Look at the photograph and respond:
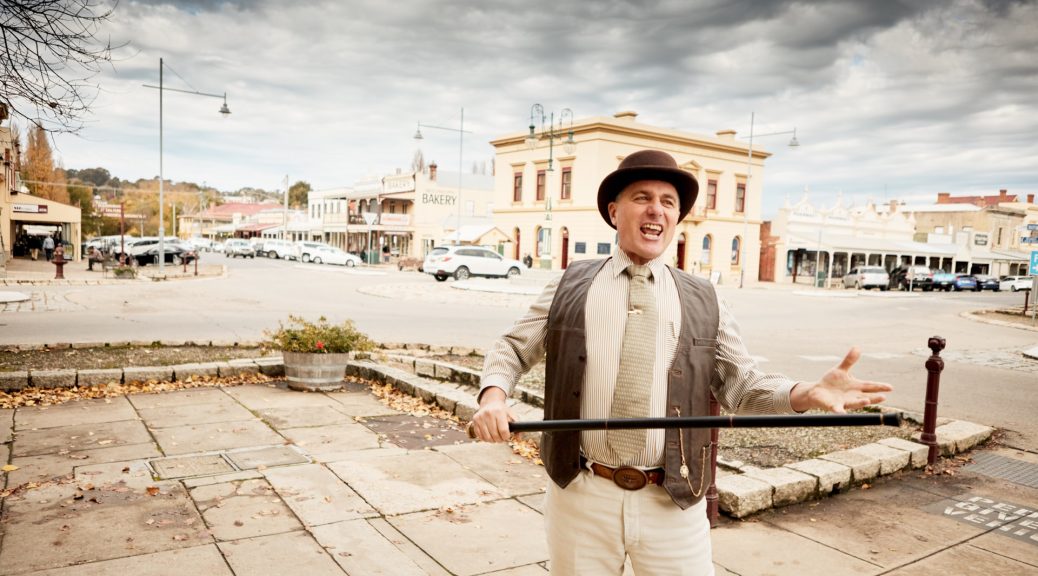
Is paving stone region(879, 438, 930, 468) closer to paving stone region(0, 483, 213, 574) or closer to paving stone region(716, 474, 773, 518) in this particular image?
paving stone region(716, 474, 773, 518)

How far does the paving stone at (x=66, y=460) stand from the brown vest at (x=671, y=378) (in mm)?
4169

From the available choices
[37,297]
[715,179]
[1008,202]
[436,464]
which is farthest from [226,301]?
[1008,202]

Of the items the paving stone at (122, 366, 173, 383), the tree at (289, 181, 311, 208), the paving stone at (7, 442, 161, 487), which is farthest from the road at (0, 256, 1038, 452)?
the tree at (289, 181, 311, 208)

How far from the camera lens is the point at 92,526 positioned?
390 cm

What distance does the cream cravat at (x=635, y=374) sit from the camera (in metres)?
2.31

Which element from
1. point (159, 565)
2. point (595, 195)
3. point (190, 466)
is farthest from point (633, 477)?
point (595, 195)

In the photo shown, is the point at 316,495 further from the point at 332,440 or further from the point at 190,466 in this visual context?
the point at 332,440

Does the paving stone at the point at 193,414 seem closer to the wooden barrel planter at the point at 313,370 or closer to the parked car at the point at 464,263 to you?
the wooden barrel planter at the point at 313,370

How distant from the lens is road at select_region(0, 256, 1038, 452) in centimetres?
1014

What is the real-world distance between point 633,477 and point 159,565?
8.99ft

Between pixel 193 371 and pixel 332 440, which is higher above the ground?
pixel 193 371

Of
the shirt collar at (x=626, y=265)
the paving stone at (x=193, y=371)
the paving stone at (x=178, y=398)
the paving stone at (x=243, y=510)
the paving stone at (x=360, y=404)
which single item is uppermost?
the shirt collar at (x=626, y=265)

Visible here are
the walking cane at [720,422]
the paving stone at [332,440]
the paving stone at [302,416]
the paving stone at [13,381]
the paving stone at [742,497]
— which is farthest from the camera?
the paving stone at [13,381]

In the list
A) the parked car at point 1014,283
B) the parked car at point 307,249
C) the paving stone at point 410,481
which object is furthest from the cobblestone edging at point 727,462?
the parked car at point 1014,283
